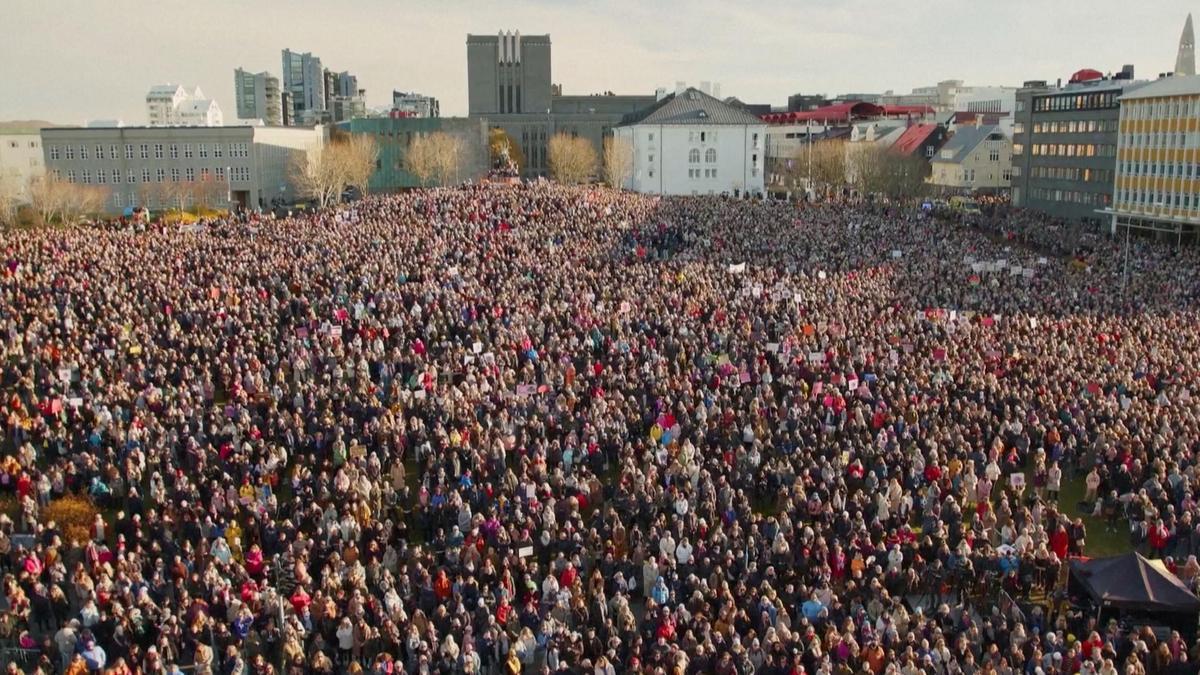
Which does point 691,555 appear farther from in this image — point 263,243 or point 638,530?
point 263,243

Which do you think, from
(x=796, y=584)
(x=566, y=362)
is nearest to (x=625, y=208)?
(x=566, y=362)

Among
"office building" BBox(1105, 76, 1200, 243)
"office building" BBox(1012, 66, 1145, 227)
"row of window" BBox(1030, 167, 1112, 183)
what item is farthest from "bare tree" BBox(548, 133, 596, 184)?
"office building" BBox(1105, 76, 1200, 243)

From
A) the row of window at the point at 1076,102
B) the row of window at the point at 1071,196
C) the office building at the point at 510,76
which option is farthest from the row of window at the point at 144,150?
the row of window at the point at 1071,196

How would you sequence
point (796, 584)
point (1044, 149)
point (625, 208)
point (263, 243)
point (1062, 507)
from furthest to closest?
1. point (1044, 149)
2. point (625, 208)
3. point (263, 243)
4. point (1062, 507)
5. point (796, 584)

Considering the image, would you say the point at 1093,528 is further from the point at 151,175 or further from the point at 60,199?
the point at 151,175

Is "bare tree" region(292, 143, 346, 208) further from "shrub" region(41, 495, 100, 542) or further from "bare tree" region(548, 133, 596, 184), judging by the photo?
"shrub" region(41, 495, 100, 542)

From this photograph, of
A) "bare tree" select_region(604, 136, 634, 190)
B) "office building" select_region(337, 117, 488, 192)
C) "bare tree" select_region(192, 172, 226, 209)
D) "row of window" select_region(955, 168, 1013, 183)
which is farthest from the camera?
"office building" select_region(337, 117, 488, 192)
